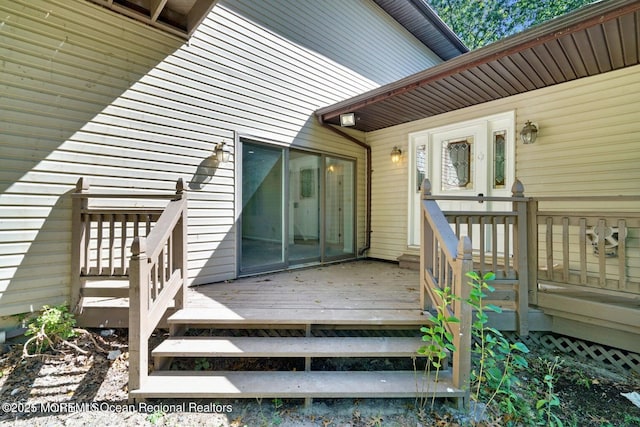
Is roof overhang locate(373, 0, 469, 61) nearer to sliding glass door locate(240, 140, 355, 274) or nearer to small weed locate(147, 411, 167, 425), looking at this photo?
sliding glass door locate(240, 140, 355, 274)

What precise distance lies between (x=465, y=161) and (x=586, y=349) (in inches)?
118

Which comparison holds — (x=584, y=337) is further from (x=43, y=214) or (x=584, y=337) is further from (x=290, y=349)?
(x=43, y=214)

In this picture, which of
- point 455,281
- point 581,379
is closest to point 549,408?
point 581,379

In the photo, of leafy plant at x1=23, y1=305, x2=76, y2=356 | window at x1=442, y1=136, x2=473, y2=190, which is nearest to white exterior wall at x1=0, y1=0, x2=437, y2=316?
leafy plant at x1=23, y1=305, x2=76, y2=356

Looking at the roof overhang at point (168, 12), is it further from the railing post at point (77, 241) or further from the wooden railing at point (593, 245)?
the wooden railing at point (593, 245)

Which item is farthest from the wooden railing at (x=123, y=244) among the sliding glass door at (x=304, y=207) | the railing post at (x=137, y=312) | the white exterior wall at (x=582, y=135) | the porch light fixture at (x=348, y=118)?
the white exterior wall at (x=582, y=135)

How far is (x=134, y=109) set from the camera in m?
3.55

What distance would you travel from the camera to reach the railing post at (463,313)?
2193mm

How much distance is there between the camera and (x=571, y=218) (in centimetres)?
302

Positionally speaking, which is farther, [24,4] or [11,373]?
[24,4]

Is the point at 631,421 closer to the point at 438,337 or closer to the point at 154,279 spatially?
the point at 438,337

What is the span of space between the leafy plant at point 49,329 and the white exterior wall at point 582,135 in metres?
5.87

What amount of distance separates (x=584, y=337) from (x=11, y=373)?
5426 mm

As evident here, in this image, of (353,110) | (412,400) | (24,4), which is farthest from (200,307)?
(353,110)
